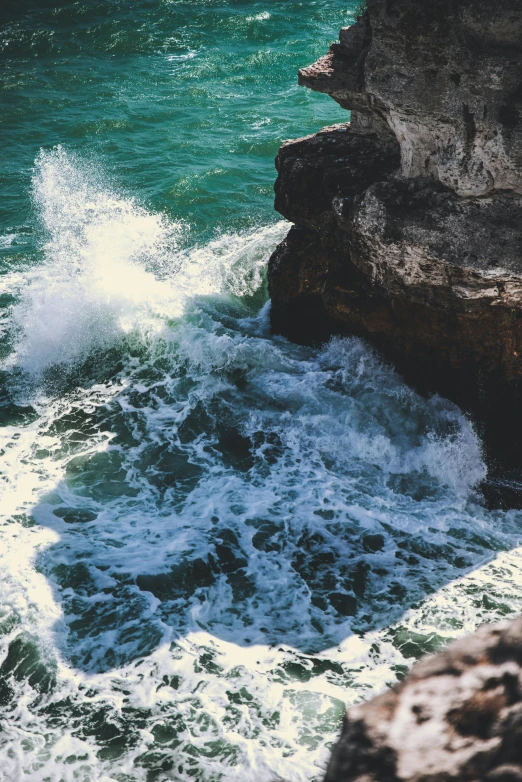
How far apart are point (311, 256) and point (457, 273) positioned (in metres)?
2.63

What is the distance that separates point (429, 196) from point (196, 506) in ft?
14.0

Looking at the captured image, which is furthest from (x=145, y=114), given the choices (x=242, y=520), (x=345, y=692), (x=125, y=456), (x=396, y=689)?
(x=396, y=689)

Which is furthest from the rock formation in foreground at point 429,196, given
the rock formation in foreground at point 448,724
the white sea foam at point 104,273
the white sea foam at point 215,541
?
the rock formation in foreground at point 448,724

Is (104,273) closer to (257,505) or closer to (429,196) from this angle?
(257,505)

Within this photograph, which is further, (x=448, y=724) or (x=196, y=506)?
(x=196, y=506)

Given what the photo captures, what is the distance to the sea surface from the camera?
5395 millimetres

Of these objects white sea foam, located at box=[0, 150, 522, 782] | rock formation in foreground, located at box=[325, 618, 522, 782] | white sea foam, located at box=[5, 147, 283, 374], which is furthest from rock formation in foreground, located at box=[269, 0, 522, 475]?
rock formation in foreground, located at box=[325, 618, 522, 782]

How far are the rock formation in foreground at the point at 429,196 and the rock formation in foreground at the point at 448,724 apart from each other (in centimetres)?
591

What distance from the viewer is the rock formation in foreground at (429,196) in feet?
21.9

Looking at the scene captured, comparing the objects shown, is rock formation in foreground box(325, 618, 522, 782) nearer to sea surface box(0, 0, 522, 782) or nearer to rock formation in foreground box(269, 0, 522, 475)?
sea surface box(0, 0, 522, 782)

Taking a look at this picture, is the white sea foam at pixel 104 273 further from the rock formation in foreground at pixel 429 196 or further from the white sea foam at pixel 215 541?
the rock formation in foreground at pixel 429 196

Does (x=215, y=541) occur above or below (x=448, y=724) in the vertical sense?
below

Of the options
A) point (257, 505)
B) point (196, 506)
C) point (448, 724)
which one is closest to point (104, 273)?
point (196, 506)

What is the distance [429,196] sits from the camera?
7453 millimetres
